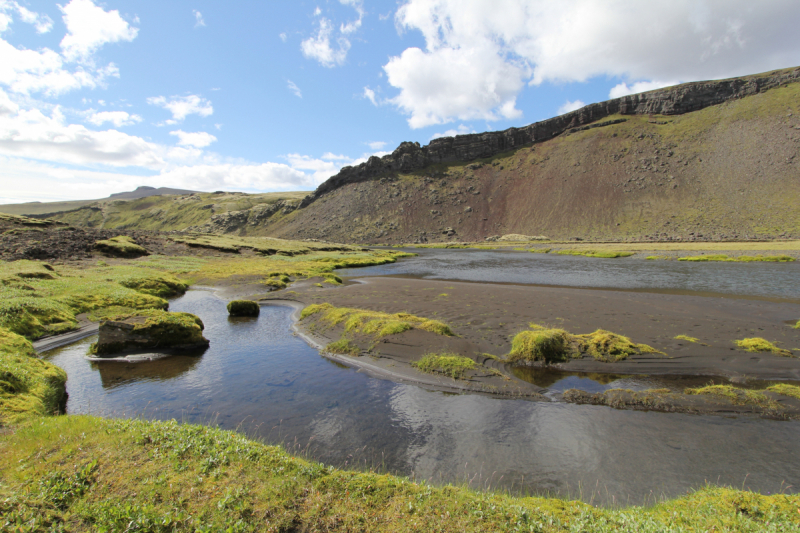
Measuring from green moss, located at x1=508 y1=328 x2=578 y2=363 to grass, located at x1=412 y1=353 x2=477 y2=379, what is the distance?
2.22 metres

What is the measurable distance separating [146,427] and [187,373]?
7593mm

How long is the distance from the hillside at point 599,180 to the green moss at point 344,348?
102402mm

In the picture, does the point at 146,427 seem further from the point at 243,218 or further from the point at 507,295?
the point at 243,218

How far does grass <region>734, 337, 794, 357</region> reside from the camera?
14.3 meters

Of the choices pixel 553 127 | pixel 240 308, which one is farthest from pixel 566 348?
pixel 553 127

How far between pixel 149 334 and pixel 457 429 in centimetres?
1490

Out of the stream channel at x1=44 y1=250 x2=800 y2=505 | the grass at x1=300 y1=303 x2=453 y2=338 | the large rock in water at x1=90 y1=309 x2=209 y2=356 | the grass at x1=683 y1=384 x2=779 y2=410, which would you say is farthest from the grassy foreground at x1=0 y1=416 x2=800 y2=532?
the grass at x1=300 y1=303 x2=453 y2=338

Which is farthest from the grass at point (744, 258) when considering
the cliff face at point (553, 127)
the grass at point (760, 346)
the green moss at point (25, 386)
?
the cliff face at point (553, 127)

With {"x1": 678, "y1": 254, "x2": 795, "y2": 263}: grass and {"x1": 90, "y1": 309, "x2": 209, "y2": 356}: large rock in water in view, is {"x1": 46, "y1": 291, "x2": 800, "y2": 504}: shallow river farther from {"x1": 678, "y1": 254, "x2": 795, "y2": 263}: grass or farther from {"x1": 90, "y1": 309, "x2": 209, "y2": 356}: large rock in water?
{"x1": 678, "y1": 254, "x2": 795, "y2": 263}: grass

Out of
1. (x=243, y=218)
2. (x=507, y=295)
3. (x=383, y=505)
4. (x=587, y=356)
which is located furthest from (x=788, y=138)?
(x=243, y=218)

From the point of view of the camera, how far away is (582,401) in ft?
37.5

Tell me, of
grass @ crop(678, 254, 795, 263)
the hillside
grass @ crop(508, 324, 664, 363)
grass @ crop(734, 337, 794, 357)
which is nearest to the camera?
grass @ crop(734, 337, 794, 357)

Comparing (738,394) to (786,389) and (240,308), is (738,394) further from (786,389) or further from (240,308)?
(240,308)

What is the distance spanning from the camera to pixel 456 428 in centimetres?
1007
